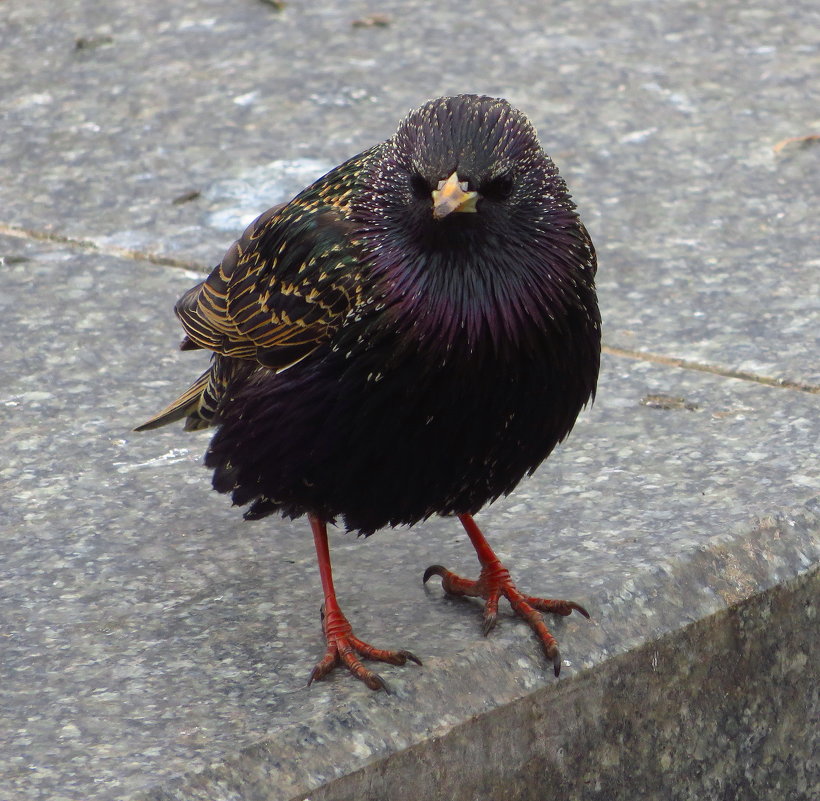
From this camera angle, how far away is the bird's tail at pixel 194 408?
150 inches

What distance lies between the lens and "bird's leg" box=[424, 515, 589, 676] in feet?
10.6

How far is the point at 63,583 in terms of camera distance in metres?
3.47

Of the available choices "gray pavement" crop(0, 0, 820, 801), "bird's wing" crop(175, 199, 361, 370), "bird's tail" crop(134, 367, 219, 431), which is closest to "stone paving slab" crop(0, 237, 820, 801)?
"gray pavement" crop(0, 0, 820, 801)

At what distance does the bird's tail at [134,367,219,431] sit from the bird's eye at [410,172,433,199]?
3.17 feet

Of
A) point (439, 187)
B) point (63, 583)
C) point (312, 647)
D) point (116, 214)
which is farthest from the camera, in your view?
point (116, 214)

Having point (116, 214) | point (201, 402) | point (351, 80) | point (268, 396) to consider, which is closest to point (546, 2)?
point (351, 80)

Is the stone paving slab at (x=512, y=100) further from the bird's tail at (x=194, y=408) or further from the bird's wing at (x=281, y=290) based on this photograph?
the bird's wing at (x=281, y=290)

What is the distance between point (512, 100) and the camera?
604 centimetres

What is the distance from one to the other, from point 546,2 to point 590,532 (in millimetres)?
4025

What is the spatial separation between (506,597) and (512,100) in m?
3.17

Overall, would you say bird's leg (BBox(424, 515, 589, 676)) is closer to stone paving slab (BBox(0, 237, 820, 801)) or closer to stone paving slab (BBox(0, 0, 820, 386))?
stone paving slab (BBox(0, 237, 820, 801))

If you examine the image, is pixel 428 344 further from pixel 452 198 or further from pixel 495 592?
pixel 495 592

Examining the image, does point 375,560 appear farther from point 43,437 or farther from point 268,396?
point 43,437

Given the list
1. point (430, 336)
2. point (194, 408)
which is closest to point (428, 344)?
point (430, 336)
